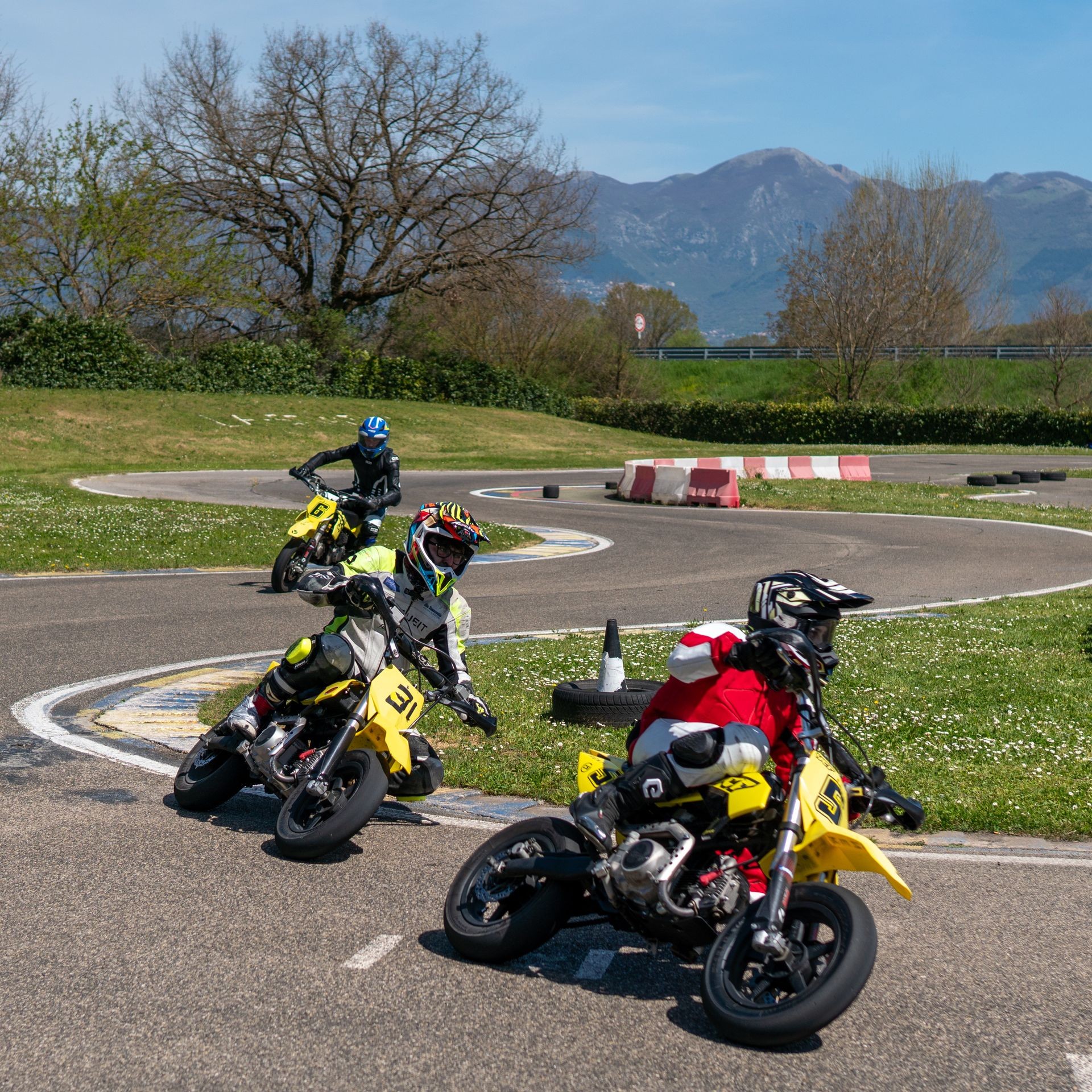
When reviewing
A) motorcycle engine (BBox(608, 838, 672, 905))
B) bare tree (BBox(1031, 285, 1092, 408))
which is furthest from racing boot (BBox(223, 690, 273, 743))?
bare tree (BBox(1031, 285, 1092, 408))

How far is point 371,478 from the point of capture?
13992mm

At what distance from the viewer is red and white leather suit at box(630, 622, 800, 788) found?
4.52 metres

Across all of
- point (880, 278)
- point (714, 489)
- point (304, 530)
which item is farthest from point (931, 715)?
point (880, 278)

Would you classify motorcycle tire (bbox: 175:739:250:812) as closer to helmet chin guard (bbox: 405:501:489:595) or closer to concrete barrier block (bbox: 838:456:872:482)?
helmet chin guard (bbox: 405:501:489:595)

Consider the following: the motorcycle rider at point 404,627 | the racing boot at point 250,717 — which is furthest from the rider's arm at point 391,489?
the racing boot at point 250,717

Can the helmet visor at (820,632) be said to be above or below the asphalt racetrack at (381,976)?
above

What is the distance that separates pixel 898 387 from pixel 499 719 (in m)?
63.8

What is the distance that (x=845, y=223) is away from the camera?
6869 centimetres

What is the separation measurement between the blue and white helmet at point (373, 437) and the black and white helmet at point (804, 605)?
949 cm

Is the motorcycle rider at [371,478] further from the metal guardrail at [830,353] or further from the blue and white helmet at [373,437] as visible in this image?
the metal guardrail at [830,353]

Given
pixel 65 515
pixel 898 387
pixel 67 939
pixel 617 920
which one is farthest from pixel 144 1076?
pixel 898 387

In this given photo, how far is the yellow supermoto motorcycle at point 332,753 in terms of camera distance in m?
5.79

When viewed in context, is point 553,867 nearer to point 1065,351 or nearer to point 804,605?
point 804,605

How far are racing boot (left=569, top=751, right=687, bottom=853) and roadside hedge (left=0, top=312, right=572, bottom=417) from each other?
4501 cm
